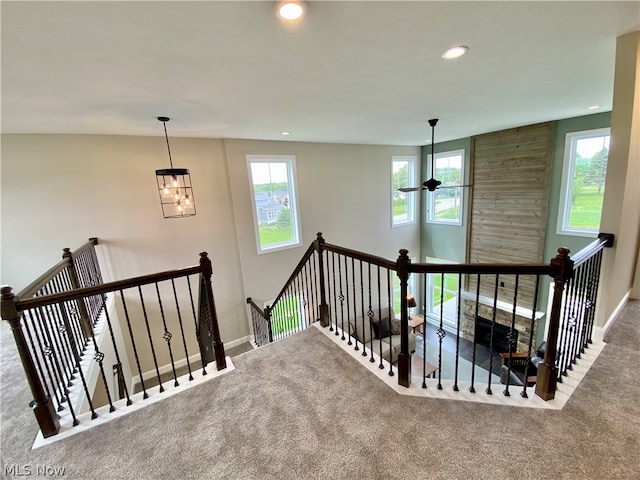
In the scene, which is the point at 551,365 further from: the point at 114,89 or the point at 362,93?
the point at 114,89

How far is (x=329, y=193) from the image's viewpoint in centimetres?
641

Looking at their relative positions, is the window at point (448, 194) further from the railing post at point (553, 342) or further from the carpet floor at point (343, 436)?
the railing post at point (553, 342)

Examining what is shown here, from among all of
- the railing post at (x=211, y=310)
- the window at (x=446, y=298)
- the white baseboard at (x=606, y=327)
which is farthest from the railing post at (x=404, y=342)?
the window at (x=446, y=298)

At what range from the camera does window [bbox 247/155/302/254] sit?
551 cm

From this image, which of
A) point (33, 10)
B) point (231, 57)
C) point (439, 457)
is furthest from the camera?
point (231, 57)

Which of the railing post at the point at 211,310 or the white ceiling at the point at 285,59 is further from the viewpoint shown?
the railing post at the point at 211,310

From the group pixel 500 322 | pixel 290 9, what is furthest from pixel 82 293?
pixel 500 322

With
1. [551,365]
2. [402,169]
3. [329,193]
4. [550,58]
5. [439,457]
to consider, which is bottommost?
[439,457]

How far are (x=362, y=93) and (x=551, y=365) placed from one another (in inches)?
111

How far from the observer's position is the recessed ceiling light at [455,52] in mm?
1986

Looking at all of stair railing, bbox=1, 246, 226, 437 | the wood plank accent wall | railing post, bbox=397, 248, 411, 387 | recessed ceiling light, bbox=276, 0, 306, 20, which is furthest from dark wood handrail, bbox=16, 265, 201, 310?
the wood plank accent wall

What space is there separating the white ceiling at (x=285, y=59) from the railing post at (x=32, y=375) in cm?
154

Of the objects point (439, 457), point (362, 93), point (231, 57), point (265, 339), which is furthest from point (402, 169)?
point (439, 457)

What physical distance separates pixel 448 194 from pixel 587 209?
2.91 meters
